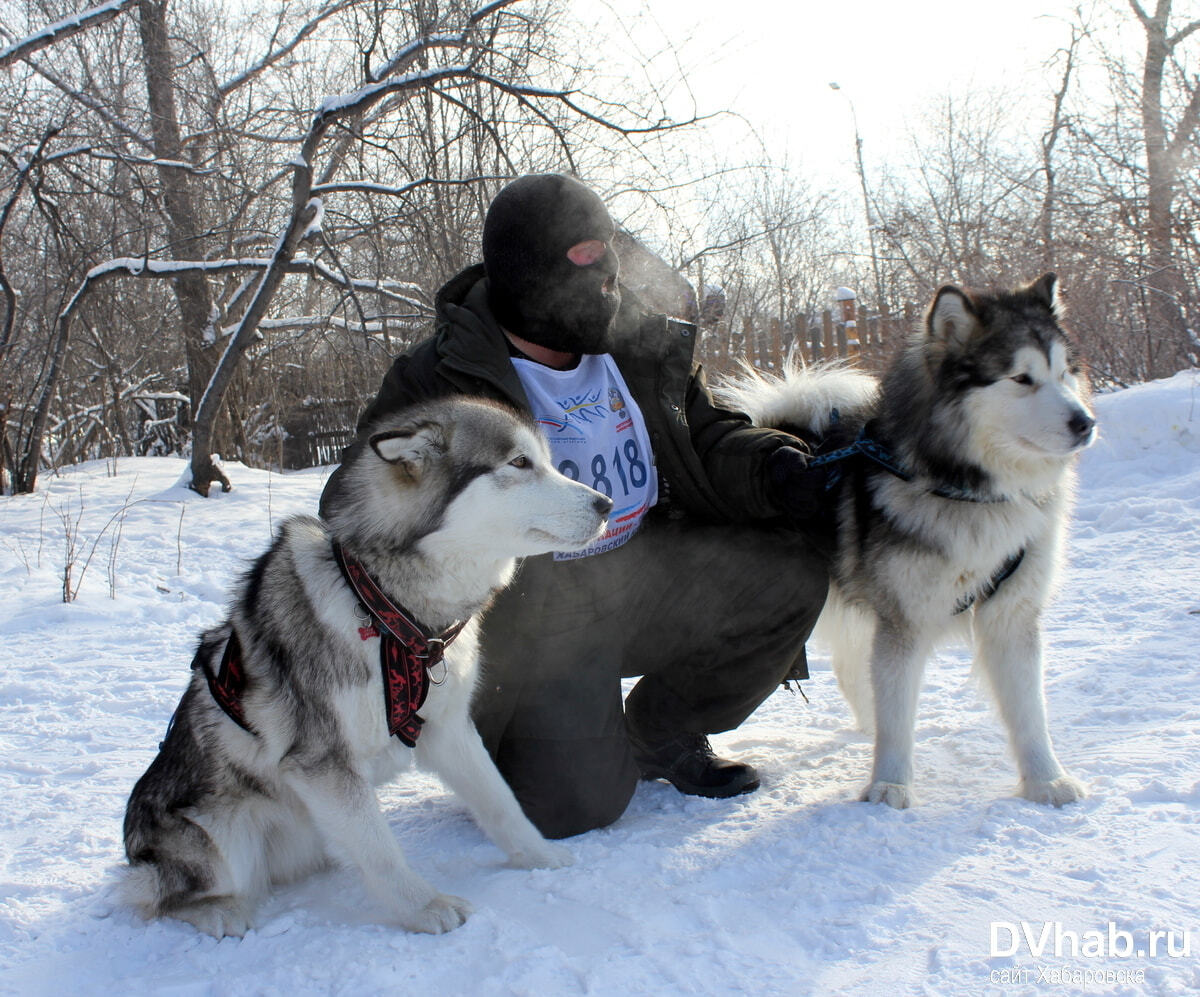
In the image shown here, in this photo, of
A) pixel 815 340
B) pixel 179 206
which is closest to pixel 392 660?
pixel 179 206

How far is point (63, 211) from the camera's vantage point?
777cm

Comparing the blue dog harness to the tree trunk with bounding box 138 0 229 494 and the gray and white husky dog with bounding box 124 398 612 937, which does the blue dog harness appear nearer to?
the gray and white husky dog with bounding box 124 398 612 937

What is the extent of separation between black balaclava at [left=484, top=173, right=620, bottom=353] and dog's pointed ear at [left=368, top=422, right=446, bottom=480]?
2.55ft

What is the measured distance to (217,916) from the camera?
1.83m

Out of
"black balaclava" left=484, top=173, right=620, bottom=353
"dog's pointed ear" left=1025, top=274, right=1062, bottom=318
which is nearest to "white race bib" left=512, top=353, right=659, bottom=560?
"black balaclava" left=484, top=173, right=620, bottom=353

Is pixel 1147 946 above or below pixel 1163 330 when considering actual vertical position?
below

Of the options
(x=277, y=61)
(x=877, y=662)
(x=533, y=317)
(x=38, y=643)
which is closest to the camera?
(x=877, y=662)

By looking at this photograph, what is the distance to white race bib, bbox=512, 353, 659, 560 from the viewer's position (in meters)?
2.53

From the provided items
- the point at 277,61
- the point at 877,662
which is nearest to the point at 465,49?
the point at 277,61

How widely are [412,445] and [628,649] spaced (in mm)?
1097

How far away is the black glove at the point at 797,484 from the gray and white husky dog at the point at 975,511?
0.46 feet

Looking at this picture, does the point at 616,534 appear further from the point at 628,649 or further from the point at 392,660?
the point at 392,660

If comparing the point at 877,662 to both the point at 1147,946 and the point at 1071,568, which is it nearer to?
the point at 1147,946

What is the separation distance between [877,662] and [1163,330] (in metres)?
7.15
